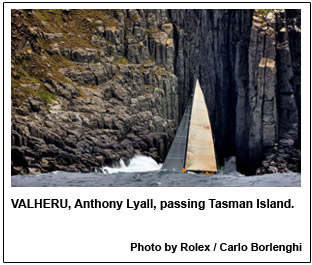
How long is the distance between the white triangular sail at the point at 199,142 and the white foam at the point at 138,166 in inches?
270

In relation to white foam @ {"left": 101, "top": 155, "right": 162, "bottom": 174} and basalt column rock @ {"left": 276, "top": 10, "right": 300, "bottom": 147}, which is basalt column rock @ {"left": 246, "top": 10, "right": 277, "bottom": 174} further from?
white foam @ {"left": 101, "top": 155, "right": 162, "bottom": 174}

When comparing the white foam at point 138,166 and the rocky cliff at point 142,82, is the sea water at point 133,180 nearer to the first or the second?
the white foam at point 138,166

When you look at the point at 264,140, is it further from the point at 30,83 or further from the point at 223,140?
the point at 30,83

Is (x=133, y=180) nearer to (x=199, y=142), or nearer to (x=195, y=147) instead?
(x=195, y=147)

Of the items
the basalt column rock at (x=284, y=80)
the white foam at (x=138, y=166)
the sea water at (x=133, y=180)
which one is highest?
the basalt column rock at (x=284, y=80)

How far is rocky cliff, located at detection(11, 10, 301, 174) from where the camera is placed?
48.8m

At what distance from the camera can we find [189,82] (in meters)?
63.9

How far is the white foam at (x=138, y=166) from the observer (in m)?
50.9

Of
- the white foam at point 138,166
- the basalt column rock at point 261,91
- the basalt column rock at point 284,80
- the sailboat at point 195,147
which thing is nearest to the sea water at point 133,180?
the white foam at point 138,166

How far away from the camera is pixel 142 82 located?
58.7 meters

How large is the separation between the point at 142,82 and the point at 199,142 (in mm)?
13772

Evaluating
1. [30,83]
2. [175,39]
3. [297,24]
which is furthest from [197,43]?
[30,83]

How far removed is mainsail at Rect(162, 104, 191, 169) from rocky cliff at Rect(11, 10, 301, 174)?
608 cm
